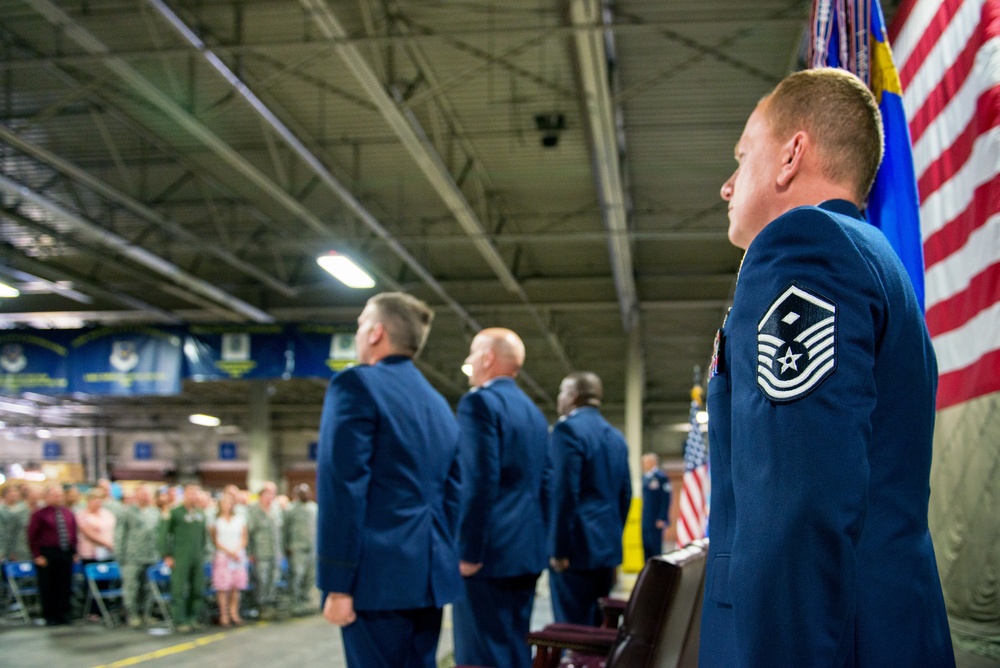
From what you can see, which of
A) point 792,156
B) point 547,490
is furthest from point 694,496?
point 792,156

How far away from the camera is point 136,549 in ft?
35.6

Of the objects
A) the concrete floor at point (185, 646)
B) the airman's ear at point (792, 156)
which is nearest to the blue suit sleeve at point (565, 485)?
the concrete floor at point (185, 646)

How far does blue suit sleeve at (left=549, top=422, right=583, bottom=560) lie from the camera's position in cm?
511

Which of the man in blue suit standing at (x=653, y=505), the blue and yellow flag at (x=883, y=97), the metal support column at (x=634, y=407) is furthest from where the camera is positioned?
the metal support column at (x=634, y=407)

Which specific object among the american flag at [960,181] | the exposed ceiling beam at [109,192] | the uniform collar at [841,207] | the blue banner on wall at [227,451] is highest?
the exposed ceiling beam at [109,192]

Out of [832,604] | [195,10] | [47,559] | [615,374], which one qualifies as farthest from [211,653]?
[615,374]

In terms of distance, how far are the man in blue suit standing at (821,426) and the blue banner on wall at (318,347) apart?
1497 cm

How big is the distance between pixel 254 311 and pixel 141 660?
10.4m

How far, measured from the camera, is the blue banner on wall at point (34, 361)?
1598 cm

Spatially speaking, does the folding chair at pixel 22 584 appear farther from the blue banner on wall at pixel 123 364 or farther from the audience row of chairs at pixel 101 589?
the blue banner on wall at pixel 123 364

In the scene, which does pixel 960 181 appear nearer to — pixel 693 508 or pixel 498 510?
pixel 498 510

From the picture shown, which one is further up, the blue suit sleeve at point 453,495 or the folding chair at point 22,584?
the blue suit sleeve at point 453,495

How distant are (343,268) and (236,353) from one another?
511 cm

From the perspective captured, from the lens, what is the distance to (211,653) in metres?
8.34
